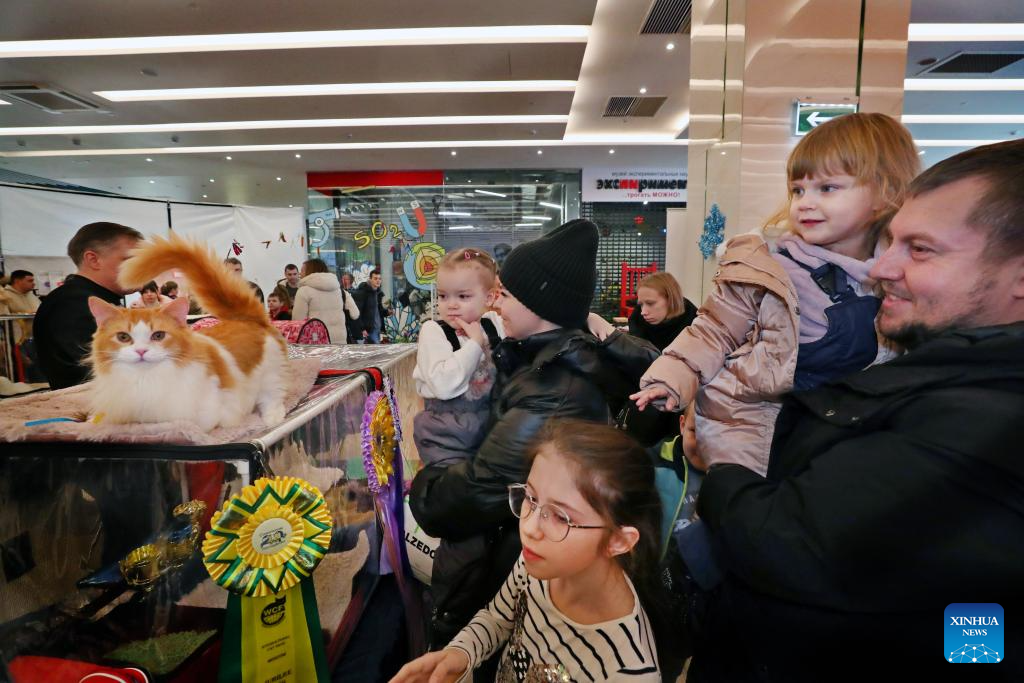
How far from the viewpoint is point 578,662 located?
883mm

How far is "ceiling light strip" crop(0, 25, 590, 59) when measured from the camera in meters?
4.70

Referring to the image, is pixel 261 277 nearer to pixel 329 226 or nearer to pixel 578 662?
Result: pixel 329 226

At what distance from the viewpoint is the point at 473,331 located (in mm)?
1519

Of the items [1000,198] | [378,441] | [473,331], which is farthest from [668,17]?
[1000,198]

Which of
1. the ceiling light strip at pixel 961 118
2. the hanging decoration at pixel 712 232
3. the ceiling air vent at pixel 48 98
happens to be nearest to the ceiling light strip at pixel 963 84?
the ceiling light strip at pixel 961 118

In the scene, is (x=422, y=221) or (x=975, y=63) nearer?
(x=975, y=63)

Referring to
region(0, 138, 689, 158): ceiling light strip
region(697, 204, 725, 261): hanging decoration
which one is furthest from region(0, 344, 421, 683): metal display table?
region(0, 138, 689, 158): ceiling light strip

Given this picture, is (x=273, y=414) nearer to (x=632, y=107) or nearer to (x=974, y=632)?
(x=974, y=632)

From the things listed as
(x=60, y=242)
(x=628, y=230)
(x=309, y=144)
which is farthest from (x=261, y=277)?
(x=628, y=230)

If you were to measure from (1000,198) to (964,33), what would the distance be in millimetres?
6198

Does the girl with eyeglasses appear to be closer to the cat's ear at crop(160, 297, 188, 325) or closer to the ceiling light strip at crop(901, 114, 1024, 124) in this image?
the cat's ear at crop(160, 297, 188, 325)

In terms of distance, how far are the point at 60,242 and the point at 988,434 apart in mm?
5930

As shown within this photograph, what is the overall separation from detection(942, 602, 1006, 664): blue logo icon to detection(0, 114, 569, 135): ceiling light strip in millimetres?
7130

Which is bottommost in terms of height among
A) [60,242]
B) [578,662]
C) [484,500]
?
[578,662]
